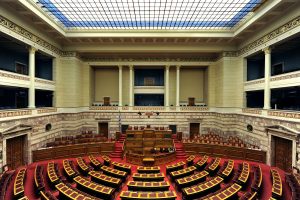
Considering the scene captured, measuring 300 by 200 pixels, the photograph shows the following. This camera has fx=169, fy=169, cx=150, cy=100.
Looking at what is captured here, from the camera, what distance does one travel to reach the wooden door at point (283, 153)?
11867 mm

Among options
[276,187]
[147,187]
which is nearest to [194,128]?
[276,187]

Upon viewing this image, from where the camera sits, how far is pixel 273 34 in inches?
544

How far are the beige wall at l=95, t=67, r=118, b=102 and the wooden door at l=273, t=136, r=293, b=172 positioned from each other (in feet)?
58.9

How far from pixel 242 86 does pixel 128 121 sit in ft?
43.9

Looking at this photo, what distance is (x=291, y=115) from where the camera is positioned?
11398 mm

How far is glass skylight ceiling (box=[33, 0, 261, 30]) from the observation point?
1346 cm

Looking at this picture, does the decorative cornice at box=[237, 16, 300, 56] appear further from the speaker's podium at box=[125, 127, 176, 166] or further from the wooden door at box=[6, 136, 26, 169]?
the wooden door at box=[6, 136, 26, 169]

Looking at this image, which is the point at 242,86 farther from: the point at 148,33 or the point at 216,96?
the point at 148,33

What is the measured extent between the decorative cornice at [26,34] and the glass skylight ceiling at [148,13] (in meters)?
2.45

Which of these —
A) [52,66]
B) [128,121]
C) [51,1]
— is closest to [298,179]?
[128,121]

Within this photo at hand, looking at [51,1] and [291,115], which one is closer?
[291,115]

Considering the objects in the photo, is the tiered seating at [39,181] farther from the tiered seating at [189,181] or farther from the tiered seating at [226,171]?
the tiered seating at [226,171]

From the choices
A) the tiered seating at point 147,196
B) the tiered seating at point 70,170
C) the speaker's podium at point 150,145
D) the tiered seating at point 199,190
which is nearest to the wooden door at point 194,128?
the speaker's podium at point 150,145

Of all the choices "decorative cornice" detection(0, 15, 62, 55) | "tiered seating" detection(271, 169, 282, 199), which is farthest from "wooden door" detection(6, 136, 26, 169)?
"tiered seating" detection(271, 169, 282, 199)
